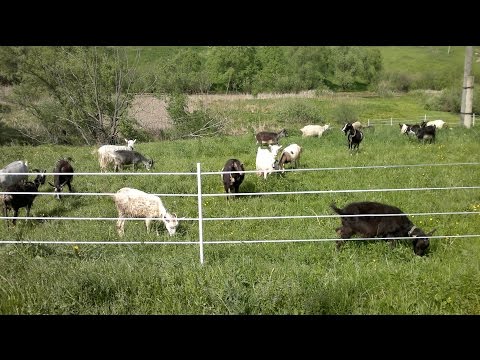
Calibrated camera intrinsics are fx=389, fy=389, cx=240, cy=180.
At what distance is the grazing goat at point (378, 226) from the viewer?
637 centimetres

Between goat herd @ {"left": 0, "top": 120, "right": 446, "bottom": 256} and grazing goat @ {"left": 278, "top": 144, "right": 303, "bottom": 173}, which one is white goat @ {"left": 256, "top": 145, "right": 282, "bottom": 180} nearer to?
goat herd @ {"left": 0, "top": 120, "right": 446, "bottom": 256}

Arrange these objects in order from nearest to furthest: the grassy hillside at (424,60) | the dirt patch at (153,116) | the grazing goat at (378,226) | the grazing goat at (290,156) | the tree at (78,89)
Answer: the grazing goat at (378,226) → the grazing goat at (290,156) → the tree at (78,89) → the dirt patch at (153,116) → the grassy hillside at (424,60)

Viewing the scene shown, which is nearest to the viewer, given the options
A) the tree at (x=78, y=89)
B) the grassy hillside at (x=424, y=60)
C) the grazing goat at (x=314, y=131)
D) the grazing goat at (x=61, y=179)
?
the grazing goat at (x=61, y=179)

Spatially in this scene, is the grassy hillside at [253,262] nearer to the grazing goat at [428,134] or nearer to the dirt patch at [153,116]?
the grazing goat at [428,134]

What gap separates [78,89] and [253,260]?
843 inches

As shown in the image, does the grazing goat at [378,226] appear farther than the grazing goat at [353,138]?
No

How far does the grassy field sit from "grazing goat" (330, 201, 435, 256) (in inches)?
7.6

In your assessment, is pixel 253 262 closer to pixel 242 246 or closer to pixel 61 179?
pixel 242 246

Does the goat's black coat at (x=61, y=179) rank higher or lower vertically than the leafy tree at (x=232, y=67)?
lower

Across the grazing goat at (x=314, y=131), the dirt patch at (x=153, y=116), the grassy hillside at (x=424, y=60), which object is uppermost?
the grassy hillside at (x=424, y=60)

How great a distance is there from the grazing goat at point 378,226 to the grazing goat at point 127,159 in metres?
9.74

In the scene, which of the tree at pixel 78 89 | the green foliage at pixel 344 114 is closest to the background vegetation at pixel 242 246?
the tree at pixel 78 89

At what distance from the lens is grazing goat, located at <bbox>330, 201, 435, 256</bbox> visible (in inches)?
251

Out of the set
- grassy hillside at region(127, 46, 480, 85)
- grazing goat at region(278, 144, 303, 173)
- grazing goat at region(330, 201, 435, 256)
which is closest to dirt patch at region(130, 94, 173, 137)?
grazing goat at region(278, 144, 303, 173)
